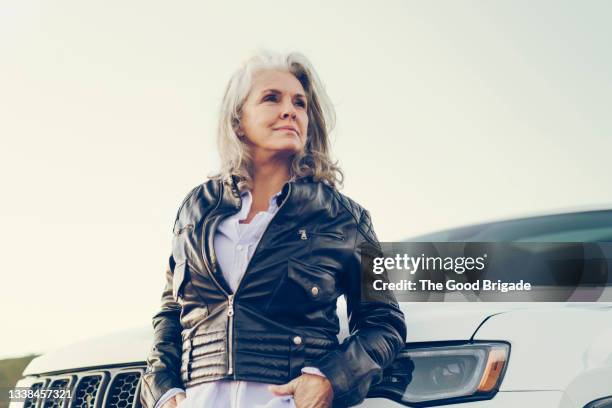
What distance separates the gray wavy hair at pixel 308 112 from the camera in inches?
100

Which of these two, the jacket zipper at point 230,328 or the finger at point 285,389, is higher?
the jacket zipper at point 230,328

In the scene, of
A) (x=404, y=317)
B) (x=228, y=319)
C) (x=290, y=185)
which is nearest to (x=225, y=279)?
(x=228, y=319)

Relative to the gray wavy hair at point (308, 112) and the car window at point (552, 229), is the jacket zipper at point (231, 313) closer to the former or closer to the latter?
the gray wavy hair at point (308, 112)

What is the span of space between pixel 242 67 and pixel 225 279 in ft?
2.39

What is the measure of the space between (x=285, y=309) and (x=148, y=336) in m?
0.63

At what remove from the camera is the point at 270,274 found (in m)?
2.29

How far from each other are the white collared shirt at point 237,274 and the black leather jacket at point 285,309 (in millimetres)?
23

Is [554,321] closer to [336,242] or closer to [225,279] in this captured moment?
[336,242]

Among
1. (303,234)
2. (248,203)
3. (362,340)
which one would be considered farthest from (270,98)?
(362,340)

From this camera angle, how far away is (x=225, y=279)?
233 cm

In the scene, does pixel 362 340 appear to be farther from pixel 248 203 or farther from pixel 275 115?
pixel 275 115

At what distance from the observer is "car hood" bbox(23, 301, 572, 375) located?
225cm

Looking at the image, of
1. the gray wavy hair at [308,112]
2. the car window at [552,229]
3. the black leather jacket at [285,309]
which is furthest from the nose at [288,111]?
the car window at [552,229]

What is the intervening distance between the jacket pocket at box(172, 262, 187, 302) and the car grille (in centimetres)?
37
